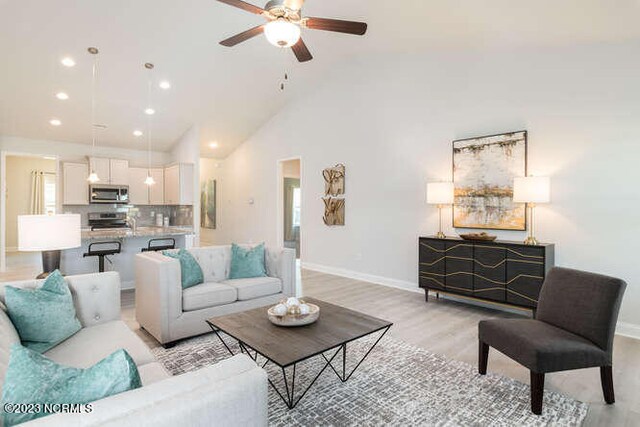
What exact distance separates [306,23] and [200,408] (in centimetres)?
267

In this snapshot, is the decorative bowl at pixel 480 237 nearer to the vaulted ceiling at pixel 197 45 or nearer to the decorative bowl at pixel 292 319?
the vaulted ceiling at pixel 197 45

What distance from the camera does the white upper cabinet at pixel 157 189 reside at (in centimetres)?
771

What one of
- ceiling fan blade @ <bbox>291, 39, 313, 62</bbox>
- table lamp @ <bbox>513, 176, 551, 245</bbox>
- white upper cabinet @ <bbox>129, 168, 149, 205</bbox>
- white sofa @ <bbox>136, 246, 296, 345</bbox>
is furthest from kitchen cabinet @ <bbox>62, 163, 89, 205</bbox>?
table lamp @ <bbox>513, 176, 551, 245</bbox>

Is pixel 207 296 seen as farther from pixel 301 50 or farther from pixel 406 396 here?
pixel 301 50

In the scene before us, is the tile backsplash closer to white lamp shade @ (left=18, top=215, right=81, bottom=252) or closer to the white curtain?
the white curtain

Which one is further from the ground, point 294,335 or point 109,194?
point 109,194

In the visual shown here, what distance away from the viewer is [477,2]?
137 inches

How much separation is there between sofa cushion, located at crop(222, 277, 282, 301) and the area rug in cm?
71

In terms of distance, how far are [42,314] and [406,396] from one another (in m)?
2.31

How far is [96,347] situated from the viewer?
202cm

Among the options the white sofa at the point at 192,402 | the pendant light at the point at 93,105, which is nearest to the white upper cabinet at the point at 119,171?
the pendant light at the point at 93,105

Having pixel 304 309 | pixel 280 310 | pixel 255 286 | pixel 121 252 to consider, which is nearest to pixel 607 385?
pixel 304 309

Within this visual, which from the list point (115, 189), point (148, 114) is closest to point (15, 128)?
point (115, 189)

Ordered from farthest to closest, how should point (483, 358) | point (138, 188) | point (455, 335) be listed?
1. point (138, 188)
2. point (455, 335)
3. point (483, 358)
